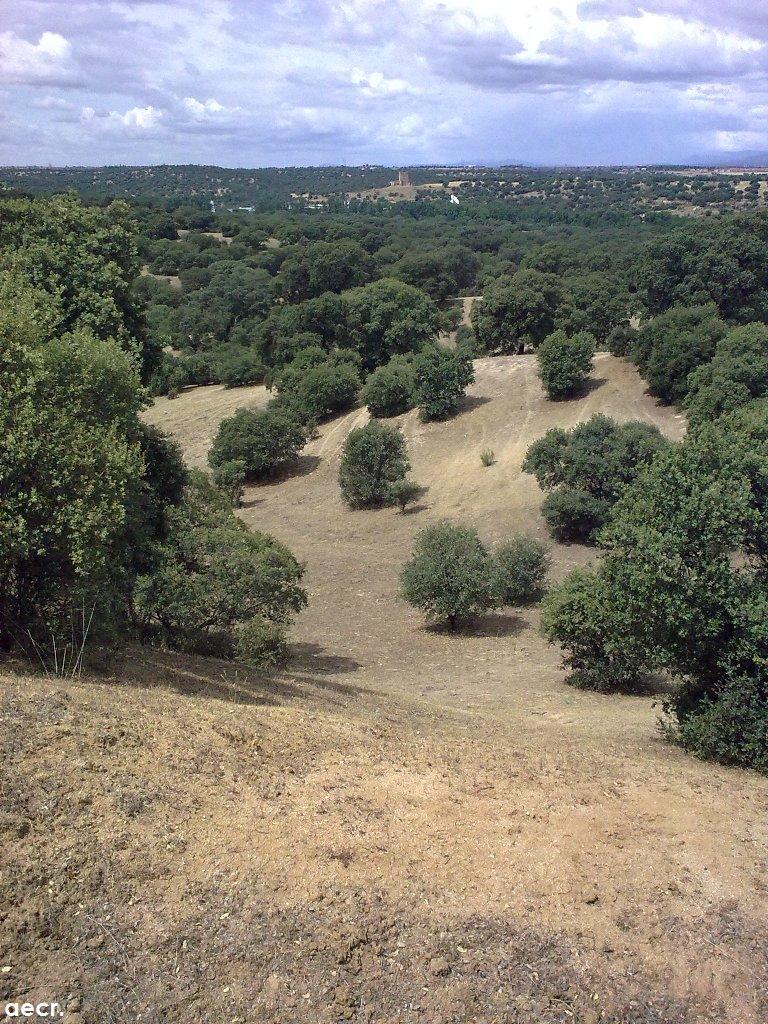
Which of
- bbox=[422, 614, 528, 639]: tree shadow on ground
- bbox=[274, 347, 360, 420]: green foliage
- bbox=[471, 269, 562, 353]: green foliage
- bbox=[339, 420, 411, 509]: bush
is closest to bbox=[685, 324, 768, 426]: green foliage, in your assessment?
bbox=[339, 420, 411, 509]: bush

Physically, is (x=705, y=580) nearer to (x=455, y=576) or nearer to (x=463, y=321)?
(x=455, y=576)

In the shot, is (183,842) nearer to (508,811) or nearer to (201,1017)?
(201,1017)

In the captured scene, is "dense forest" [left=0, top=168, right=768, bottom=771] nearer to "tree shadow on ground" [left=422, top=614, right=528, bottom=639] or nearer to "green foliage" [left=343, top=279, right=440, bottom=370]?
"green foliage" [left=343, top=279, right=440, bottom=370]

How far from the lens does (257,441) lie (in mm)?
36781

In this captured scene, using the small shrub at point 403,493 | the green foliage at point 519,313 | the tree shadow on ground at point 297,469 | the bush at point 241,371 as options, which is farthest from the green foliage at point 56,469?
the bush at point 241,371

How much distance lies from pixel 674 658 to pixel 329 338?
4514 centimetres

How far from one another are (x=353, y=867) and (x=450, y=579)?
Answer: 47.2ft

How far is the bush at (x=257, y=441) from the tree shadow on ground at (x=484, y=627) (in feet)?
57.8

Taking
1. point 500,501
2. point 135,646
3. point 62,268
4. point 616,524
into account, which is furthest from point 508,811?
point 500,501

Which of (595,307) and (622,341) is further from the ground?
(595,307)

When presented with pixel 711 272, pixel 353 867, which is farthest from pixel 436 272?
pixel 353 867

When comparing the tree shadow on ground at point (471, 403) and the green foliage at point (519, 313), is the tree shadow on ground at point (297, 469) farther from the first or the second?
the green foliage at point (519, 313)

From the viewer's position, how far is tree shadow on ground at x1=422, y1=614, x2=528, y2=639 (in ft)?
69.1

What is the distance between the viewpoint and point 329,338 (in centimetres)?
5334
